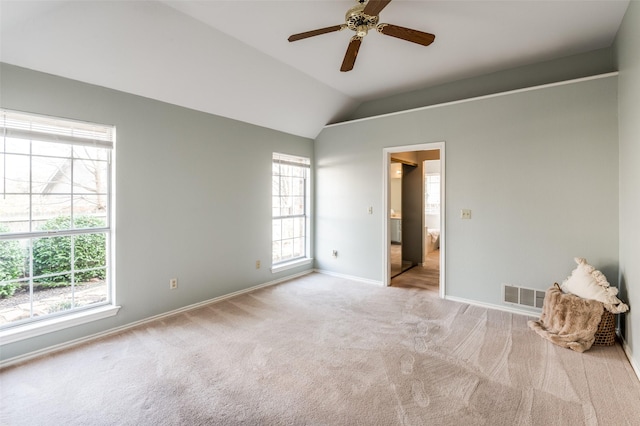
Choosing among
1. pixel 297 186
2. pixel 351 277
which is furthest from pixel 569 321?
pixel 297 186

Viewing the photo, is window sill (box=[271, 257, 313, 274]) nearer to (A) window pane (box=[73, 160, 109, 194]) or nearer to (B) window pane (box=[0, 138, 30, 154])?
(A) window pane (box=[73, 160, 109, 194])

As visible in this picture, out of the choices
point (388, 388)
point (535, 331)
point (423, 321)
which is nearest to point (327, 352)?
point (388, 388)

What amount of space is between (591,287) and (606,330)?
1.21ft

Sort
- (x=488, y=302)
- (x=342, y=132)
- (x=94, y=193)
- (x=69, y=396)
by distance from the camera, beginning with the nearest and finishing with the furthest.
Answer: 1. (x=69, y=396)
2. (x=94, y=193)
3. (x=488, y=302)
4. (x=342, y=132)

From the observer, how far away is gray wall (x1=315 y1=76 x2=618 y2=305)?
295 centimetres

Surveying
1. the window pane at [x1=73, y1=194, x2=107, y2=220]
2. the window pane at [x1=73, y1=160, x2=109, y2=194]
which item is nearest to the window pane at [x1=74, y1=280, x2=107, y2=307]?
the window pane at [x1=73, y1=194, x2=107, y2=220]

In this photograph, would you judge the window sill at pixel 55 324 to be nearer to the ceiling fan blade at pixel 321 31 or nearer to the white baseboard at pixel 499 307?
the ceiling fan blade at pixel 321 31

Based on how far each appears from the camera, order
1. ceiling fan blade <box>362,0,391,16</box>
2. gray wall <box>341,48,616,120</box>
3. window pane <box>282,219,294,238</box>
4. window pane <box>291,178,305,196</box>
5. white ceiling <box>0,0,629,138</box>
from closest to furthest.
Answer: ceiling fan blade <box>362,0,391,16</box>
white ceiling <box>0,0,629,138</box>
gray wall <box>341,48,616,120</box>
window pane <box>282,219,294,238</box>
window pane <box>291,178,305,196</box>

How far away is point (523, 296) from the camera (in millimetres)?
3338

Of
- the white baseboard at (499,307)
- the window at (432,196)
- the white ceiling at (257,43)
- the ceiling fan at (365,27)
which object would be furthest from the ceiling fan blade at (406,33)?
the window at (432,196)

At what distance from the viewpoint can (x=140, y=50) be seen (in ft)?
8.66

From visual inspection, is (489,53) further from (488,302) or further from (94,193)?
(94,193)

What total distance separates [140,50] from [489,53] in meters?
3.60

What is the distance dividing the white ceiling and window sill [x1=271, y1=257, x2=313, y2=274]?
2316 mm
